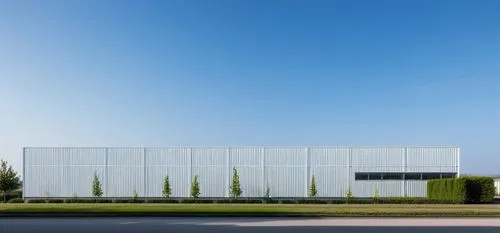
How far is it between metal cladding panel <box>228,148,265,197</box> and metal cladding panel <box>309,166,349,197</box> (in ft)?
16.1

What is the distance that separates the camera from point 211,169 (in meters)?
44.3

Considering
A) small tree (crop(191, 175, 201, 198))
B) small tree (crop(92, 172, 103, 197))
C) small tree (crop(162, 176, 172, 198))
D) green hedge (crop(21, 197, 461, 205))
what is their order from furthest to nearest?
small tree (crop(92, 172, 103, 197)), small tree (crop(162, 176, 172, 198)), small tree (crop(191, 175, 201, 198)), green hedge (crop(21, 197, 461, 205))

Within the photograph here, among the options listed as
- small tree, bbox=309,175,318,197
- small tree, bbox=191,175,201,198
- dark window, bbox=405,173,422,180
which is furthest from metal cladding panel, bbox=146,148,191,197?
dark window, bbox=405,173,422,180

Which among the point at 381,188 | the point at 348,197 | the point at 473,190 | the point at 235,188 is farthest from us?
the point at 381,188

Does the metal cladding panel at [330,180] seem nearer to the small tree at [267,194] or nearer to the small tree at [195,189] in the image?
the small tree at [267,194]

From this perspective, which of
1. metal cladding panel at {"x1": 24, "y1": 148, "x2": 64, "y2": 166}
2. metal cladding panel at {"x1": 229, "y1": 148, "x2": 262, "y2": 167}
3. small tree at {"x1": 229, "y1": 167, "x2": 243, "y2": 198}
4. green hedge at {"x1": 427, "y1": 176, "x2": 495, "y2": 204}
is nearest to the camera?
green hedge at {"x1": 427, "y1": 176, "x2": 495, "y2": 204}

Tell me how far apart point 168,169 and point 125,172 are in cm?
403

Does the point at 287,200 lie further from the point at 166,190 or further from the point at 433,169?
the point at 433,169

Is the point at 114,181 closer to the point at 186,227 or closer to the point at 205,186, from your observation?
the point at 205,186

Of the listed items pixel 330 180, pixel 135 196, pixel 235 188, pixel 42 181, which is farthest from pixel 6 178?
pixel 330 180

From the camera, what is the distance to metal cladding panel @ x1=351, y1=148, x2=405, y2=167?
44.1 m

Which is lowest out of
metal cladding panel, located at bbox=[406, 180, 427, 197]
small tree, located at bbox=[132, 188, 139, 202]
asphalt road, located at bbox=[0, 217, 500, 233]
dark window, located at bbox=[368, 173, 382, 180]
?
small tree, located at bbox=[132, 188, 139, 202]

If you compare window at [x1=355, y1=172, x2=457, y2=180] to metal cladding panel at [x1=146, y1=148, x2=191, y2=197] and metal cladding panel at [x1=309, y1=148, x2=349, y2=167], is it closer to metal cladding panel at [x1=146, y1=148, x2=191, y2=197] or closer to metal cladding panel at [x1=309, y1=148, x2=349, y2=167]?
metal cladding panel at [x1=309, y1=148, x2=349, y2=167]

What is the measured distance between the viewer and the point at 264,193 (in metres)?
43.9
